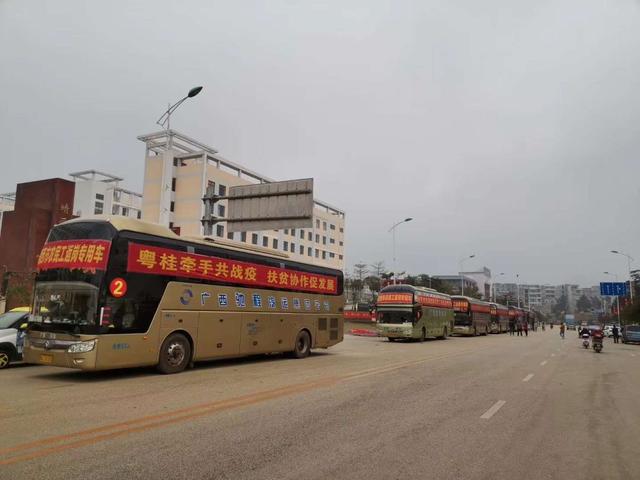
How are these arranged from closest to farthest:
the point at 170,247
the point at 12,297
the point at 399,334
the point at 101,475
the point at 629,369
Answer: the point at 101,475
the point at 170,247
the point at 629,369
the point at 12,297
the point at 399,334

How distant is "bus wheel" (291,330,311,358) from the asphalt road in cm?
513

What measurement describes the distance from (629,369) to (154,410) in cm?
1670

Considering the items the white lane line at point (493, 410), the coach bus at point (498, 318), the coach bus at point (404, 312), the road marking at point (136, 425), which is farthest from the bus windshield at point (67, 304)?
the coach bus at point (498, 318)

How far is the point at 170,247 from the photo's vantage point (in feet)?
42.3

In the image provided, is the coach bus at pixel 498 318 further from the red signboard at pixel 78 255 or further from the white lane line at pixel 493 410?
the red signboard at pixel 78 255

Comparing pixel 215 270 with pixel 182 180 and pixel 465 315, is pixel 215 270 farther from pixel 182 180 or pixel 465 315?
pixel 182 180

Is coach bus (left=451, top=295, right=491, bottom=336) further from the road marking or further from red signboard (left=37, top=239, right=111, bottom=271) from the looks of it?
red signboard (left=37, top=239, right=111, bottom=271)

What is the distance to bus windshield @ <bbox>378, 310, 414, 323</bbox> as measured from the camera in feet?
100

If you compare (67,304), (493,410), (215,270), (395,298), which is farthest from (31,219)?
(493,410)

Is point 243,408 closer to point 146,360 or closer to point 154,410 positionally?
point 154,410

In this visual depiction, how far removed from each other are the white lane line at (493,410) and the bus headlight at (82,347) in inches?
317

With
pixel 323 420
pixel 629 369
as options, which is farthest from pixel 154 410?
pixel 629 369

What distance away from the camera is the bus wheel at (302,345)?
1809 cm

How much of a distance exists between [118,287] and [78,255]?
3.83ft
